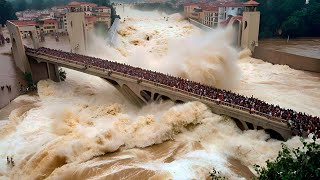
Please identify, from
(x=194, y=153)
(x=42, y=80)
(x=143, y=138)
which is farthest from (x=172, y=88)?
(x=42, y=80)

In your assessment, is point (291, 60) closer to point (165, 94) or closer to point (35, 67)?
point (165, 94)

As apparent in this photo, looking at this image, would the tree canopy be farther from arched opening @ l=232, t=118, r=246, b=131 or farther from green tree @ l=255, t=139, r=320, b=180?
green tree @ l=255, t=139, r=320, b=180

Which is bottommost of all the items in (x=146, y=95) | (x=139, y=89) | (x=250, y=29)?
(x=146, y=95)

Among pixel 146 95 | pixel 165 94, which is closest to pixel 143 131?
pixel 165 94

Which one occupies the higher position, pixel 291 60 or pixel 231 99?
pixel 231 99

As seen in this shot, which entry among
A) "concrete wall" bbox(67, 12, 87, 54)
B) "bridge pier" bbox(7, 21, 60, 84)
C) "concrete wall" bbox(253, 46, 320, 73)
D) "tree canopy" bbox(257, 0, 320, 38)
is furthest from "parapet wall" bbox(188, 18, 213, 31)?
"bridge pier" bbox(7, 21, 60, 84)

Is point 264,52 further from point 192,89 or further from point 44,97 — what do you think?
point 44,97
